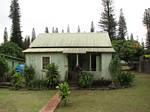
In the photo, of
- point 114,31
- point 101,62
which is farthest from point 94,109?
point 114,31

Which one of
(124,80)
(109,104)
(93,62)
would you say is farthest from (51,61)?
(109,104)

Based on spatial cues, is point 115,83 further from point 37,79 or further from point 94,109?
point 94,109

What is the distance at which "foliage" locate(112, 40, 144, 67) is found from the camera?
164 ft

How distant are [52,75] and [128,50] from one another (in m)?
27.4

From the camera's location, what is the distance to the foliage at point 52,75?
78.7 feet

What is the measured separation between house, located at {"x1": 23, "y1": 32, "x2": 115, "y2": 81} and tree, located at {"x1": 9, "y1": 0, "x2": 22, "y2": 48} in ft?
113

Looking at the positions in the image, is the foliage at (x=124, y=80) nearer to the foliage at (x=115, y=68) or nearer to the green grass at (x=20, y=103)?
the foliage at (x=115, y=68)

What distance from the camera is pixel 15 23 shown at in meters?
62.7

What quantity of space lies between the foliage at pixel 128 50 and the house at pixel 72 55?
72.7ft

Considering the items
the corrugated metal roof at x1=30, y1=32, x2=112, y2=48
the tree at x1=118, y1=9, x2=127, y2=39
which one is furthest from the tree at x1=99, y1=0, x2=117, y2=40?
the corrugated metal roof at x1=30, y1=32, x2=112, y2=48

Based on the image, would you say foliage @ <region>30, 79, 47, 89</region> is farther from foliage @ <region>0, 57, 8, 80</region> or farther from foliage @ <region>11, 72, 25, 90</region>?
foliage @ <region>0, 57, 8, 80</region>

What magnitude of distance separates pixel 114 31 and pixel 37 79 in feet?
122

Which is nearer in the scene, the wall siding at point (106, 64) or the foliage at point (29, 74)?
the foliage at point (29, 74)

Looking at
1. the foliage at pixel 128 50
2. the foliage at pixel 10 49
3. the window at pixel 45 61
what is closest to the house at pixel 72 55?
the window at pixel 45 61
